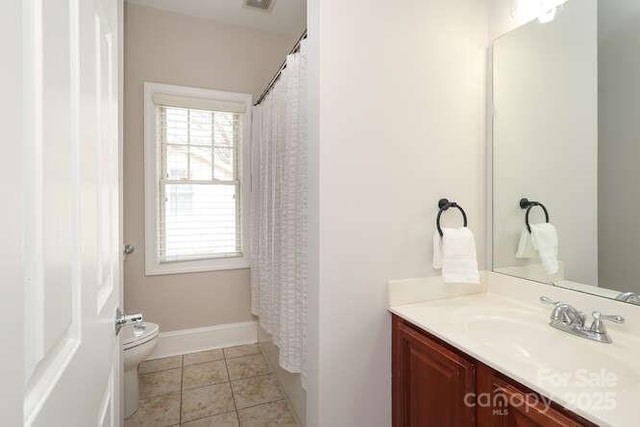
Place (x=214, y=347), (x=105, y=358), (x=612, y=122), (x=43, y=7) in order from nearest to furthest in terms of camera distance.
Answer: (x=43, y=7) < (x=105, y=358) < (x=612, y=122) < (x=214, y=347)

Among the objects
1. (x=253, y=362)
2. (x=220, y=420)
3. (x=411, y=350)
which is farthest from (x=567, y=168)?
(x=253, y=362)

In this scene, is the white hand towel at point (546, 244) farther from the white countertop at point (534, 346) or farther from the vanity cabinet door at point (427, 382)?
the vanity cabinet door at point (427, 382)

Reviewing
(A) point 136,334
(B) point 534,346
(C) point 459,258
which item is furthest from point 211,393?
(B) point 534,346

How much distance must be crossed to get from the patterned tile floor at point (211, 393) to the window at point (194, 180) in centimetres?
76

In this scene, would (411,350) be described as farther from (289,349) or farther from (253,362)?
(253,362)

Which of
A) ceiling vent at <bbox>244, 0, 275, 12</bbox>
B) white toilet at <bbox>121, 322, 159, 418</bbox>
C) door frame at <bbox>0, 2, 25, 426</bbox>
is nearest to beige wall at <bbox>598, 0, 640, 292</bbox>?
door frame at <bbox>0, 2, 25, 426</bbox>

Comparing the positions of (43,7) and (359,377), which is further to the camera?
(359,377)

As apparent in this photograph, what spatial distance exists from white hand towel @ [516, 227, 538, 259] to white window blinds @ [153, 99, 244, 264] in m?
2.20

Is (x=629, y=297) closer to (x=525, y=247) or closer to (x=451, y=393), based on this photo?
(x=525, y=247)

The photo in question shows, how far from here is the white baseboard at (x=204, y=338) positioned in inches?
103

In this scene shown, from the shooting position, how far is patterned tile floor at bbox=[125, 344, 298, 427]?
1.85 metres

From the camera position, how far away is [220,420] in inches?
72.6

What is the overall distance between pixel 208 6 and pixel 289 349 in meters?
2.64

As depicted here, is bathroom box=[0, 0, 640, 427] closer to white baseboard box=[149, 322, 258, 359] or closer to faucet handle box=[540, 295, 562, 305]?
faucet handle box=[540, 295, 562, 305]
